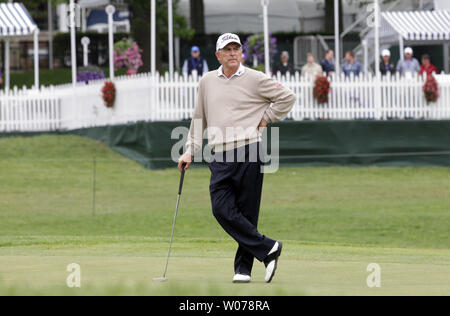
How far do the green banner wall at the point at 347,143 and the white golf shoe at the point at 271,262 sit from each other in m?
14.3

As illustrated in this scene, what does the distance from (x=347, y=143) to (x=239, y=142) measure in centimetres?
1508

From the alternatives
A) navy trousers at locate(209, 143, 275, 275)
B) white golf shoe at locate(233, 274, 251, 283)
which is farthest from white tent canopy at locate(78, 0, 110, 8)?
white golf shoe at locate(233, 274, 251, 283)

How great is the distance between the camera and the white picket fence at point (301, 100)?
23781 mm

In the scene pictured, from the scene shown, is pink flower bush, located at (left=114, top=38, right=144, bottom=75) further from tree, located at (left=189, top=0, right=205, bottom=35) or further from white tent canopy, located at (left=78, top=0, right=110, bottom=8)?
tree, located at (left=189, top=0, right=205, bottom=35)

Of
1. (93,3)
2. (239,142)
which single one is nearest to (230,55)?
(239,142)

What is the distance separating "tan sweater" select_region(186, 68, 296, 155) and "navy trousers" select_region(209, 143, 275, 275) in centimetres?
11

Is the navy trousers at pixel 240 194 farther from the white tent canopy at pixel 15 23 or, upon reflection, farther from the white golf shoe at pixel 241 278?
the white tent canopy at pixel 15 23

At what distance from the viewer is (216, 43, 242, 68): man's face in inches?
345

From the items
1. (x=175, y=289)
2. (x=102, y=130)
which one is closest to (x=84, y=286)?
(x=175, y=289)

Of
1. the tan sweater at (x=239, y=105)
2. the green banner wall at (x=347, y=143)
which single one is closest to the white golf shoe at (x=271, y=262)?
the tan sweater at (x=239, y=105)

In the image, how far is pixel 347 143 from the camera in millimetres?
23656

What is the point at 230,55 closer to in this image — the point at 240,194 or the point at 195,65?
the point at 240,194

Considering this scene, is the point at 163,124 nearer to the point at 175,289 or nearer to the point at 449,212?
the point at 449,212
